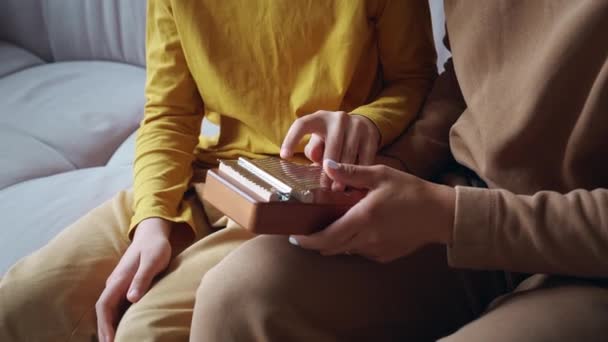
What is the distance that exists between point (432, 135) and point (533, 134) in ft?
0.58

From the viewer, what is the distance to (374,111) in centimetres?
82

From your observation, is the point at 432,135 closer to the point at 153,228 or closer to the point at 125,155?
the point at 153,228

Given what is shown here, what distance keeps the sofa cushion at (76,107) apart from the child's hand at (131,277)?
524mm

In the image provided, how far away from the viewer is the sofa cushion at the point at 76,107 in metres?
1.33

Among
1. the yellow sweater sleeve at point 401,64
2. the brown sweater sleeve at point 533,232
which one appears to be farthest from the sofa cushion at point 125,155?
the brown sweater sleeve at point 533,232

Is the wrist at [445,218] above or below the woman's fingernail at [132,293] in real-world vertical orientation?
above

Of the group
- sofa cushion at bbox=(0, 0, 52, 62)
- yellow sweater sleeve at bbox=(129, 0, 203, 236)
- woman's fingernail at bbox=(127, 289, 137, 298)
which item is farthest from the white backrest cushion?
woman's fingernail at bbox=(127, 289, 137, 298)

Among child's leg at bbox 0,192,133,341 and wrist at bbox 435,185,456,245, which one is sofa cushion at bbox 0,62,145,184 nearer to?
child's leg at bbox 0,192,133,341

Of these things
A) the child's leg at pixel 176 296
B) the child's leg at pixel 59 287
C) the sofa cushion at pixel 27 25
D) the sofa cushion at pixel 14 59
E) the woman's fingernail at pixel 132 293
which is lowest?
the sofa cushion at pixel 14 59

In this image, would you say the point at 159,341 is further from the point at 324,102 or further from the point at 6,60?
the point at 6,60

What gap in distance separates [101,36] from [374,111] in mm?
1087

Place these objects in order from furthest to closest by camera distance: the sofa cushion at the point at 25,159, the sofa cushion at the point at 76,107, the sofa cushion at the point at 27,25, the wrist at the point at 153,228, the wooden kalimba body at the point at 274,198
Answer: the sofa cushion at the point at 27,25
the sofa cushion at the point at 76,107
the sofa cushion at the point at 25,159
the wrist at the point at 153,228
the wooden kalimba body at the point at 274,198

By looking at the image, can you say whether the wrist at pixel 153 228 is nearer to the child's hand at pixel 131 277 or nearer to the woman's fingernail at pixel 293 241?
the child's hand at pixel 131 277

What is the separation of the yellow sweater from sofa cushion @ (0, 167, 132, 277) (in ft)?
0.59
